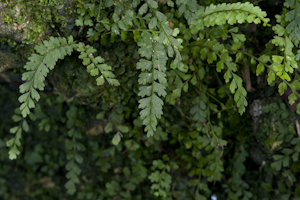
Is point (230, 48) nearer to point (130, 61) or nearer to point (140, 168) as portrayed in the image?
point (130, 61)

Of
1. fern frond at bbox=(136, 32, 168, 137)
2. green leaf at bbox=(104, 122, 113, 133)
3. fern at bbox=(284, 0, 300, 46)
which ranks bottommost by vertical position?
green leaf at bbox=(104, 122, 113, 133)

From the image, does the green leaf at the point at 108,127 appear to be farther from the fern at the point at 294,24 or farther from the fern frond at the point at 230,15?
the fern at the point at 294,24

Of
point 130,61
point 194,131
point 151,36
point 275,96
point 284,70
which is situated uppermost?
point 151,36

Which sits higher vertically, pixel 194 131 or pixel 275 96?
pixel 275 96

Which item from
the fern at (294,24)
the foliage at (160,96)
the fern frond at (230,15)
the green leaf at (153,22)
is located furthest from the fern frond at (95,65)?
the fern at (294,24)

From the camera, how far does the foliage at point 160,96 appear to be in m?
1.46

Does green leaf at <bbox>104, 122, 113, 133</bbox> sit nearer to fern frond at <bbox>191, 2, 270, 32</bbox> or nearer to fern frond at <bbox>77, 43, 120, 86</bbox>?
fern frond at <bbox>77, 43, 120, 86</bbox>

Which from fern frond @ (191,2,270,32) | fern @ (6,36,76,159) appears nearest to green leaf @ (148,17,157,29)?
fern frond @ (191,2,270,32)

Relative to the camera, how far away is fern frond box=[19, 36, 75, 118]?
1399 millimetres

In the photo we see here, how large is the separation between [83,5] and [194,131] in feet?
4.20

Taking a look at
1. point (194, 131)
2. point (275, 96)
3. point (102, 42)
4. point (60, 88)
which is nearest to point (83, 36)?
point (102, 42)

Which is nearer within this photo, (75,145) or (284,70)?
(284,70)

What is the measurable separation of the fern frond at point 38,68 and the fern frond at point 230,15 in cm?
89

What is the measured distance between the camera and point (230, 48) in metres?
1.70
